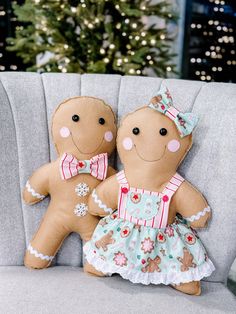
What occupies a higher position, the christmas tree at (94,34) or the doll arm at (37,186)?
the christmas tree at (94,34)

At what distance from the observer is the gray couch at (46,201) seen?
964mm

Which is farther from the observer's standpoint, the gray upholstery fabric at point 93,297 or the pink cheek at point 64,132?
the pink cheek at point 64,132

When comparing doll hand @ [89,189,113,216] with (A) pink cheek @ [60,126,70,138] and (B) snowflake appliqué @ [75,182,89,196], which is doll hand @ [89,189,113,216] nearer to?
(B) snowflake appliqué @ [75,182,89,196]

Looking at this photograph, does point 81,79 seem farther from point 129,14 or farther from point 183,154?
point 129,14

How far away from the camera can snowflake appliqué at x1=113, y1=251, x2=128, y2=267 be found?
1.00 metres

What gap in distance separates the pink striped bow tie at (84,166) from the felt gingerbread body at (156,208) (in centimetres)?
6

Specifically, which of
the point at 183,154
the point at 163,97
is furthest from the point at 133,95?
the point at 183,154

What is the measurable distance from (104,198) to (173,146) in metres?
0.23

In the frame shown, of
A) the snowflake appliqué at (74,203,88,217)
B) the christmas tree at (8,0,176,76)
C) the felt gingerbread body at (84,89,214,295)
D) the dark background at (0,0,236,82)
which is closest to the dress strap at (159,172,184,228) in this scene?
the felt gingerbread body at (84,89,214,295)

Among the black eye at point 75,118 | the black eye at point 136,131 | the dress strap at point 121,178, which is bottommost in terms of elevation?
the dress strap at point 121,178

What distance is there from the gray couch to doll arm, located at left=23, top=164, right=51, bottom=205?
4 cm

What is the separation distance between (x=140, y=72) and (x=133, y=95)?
1.24m

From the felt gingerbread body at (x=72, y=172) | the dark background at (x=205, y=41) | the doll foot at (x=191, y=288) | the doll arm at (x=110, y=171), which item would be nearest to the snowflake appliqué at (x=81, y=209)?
the felt gingerbread body at (x=72, y=172)

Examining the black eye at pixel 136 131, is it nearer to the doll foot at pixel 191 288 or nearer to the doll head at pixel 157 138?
the doll head at pixel 157 138
